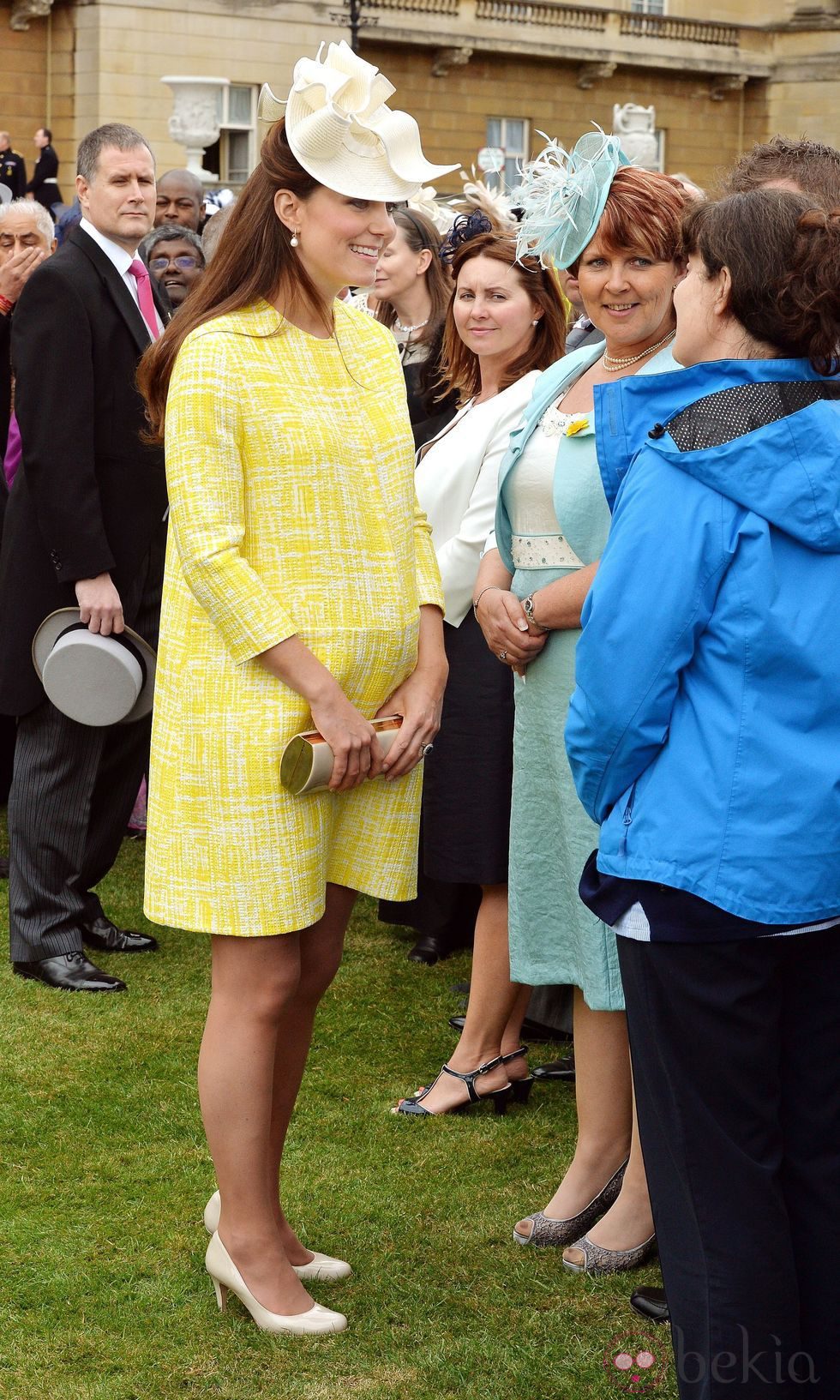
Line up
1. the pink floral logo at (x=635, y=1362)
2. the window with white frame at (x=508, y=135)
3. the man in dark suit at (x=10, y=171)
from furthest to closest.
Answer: the window with white frame at (x=508, y=135), the man in dark suit at (x=10, y=171), the pink floral logo at (x=635, y=1362)

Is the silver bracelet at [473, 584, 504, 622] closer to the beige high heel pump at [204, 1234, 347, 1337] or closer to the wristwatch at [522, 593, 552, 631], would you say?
the wristwatch at [522, 593, 552, 631]

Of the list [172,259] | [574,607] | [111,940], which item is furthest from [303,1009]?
[172,259]

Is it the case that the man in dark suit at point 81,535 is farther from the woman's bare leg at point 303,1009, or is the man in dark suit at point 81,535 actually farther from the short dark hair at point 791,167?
the short dark hair at point 791,167

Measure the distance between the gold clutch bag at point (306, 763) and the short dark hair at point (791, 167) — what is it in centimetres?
107

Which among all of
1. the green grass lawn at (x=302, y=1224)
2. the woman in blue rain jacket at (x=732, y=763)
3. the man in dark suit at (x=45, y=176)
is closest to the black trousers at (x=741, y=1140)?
the woman in blue rain jacket at (x=732, y=763)

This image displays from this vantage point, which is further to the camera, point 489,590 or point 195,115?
point 195,115

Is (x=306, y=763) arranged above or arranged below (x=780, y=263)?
below

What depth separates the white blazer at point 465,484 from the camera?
3861 millimetres

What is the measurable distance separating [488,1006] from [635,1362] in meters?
1.14

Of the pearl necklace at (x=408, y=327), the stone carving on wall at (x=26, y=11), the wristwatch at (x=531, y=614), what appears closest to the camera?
the wristwatch at (x=531, y=614)

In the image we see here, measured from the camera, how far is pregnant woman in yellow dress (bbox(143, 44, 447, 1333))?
2.57 metres

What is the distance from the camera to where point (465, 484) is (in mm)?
3961

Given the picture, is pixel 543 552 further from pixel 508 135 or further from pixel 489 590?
pixel 508 135

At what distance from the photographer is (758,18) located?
36219 mm
